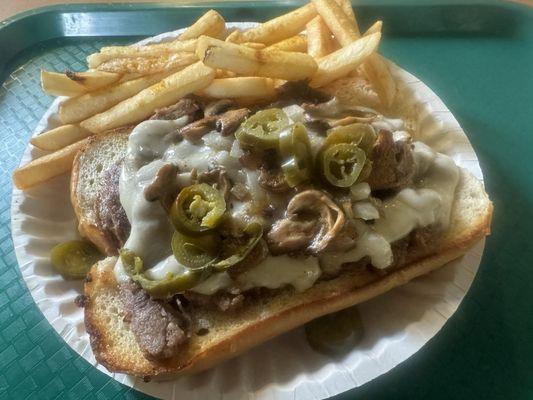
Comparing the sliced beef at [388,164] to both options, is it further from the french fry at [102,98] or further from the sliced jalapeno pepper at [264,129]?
the french fry at [102,98]

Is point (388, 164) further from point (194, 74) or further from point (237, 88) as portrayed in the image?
point (194, 74)

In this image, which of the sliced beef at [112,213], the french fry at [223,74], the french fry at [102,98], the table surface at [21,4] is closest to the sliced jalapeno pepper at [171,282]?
the sliced beef at [112,213]

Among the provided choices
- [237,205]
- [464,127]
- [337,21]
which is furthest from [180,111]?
[464,127]

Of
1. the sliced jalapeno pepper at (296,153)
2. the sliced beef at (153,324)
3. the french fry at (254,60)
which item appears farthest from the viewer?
the french fry at (254,60)

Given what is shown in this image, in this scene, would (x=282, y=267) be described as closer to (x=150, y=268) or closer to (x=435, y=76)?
(x=150, y=268)

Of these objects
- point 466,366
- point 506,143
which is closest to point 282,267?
point 466,366

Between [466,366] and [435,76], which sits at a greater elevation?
[435,76]
